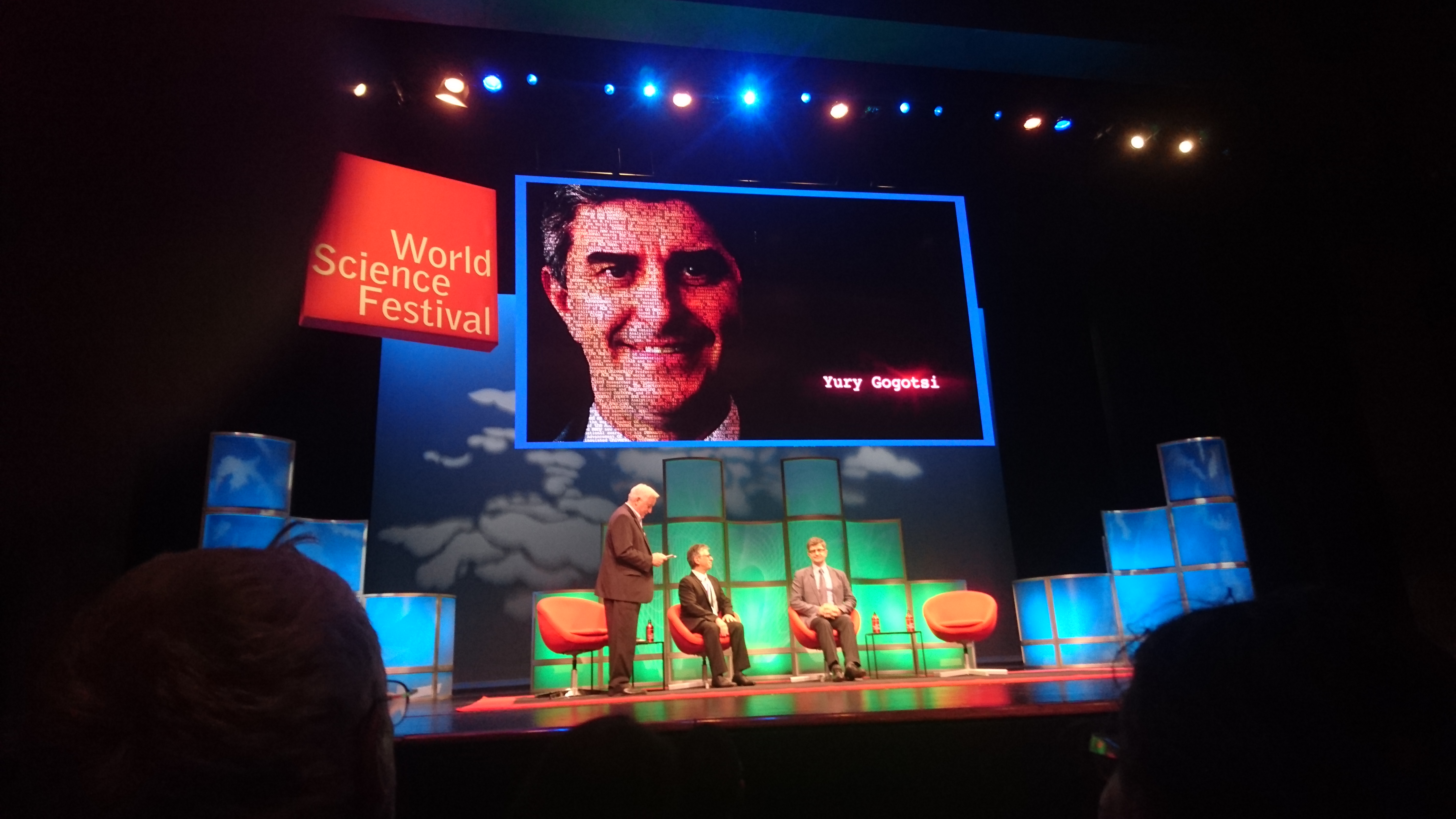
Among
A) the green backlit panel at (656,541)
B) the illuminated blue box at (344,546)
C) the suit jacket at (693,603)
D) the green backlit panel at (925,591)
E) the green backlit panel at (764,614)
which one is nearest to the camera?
the illuminated blue box at (344,546)

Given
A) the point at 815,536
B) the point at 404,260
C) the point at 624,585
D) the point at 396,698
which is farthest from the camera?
the point at 815,536

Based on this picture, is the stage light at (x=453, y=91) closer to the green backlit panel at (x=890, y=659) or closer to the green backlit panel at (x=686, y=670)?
the green backlit panel at (x=686, y=670)

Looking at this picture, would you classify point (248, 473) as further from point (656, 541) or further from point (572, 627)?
point (656, 541)

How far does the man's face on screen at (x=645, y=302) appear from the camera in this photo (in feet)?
22.0

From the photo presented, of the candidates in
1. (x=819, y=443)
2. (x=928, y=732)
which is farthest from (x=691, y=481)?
(x=928, y=732)

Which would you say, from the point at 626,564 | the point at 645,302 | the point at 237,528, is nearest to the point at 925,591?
the point at 626,564

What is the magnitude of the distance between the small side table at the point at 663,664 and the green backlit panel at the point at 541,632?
551mm

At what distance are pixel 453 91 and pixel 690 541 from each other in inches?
158

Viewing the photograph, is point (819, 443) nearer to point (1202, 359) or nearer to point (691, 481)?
point (691, 481)

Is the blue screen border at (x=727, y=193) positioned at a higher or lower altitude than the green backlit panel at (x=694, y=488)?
higher

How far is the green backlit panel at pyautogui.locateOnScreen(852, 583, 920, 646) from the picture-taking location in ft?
24.0

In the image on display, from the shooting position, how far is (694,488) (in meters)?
7.10

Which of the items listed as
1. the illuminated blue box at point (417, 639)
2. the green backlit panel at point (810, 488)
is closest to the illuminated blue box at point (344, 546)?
the illuminated blue box at point (417, 639)

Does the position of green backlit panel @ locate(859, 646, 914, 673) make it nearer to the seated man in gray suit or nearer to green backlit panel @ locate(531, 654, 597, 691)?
the seated man in gray suit
